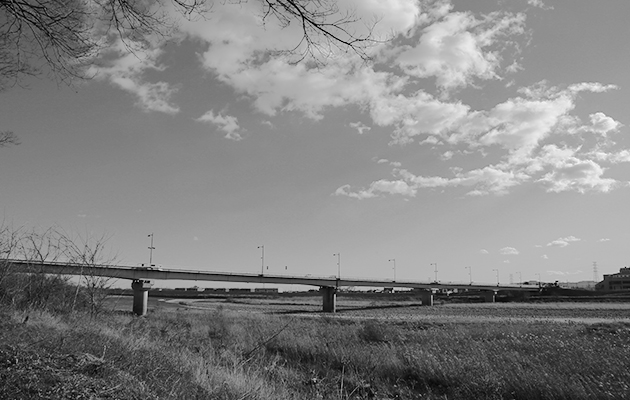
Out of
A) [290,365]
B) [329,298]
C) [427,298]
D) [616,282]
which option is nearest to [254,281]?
[329,298]

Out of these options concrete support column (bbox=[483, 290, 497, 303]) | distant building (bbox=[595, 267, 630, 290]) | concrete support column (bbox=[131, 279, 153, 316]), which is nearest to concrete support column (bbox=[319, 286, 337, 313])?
concrete support column (bbox=[131, 279, 153, 316])

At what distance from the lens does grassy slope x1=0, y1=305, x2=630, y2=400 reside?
5266mm

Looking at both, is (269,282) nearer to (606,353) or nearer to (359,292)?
(606,353)

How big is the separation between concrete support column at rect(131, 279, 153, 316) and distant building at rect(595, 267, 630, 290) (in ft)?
525

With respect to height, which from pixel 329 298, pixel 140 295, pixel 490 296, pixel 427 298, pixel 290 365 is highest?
pixel 290 365

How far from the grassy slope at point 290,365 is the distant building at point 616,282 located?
170612 mm

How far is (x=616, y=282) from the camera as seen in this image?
16388 centimetres

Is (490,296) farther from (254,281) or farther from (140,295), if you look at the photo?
(140,295)

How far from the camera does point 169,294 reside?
191 meters

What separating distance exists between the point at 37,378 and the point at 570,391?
11137 mm

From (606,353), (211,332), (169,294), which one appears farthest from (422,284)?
(169,294)

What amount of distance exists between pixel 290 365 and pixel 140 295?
5359cm

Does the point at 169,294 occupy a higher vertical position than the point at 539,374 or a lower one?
lower

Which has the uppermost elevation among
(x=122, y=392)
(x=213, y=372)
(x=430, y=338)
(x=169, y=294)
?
(x=122, y=392)
